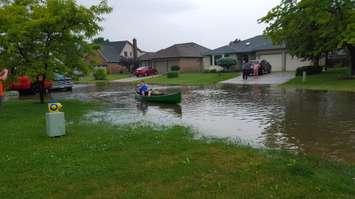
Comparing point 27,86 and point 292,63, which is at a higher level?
point 292,63

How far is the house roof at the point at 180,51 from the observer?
225 ft

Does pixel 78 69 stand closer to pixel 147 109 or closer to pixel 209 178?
pixel 147 109

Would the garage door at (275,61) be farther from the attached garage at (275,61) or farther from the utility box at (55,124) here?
the utility box at (55,124)

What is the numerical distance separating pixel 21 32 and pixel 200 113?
28.4ft

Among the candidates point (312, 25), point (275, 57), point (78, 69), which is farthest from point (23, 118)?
point (275, 57)

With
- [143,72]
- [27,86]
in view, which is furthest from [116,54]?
[27,86]

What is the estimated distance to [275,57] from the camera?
54.3m

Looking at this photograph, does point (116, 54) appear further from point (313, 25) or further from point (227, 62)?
point (313, 25)

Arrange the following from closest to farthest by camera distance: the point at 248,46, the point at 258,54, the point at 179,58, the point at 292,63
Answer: the point at 292,63, the point at 258,54, the point at 248,46, the point at 179,58

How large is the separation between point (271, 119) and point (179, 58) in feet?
168

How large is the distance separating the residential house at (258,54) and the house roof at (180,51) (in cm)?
487

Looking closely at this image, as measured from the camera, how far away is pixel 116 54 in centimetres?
8325

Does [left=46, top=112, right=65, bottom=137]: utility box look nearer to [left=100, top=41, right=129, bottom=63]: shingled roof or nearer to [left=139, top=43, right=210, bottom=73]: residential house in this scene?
[left=139, top=43, right=210, bottom=73]: residential house

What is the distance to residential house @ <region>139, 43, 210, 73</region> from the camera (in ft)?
223
